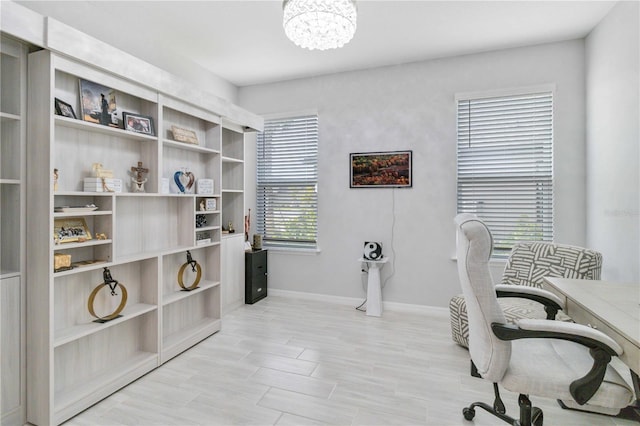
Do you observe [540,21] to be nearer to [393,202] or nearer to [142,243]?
[393,202]

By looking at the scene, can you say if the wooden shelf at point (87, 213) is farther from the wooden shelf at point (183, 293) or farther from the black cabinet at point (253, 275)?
the black cabinet at point (253, 275)

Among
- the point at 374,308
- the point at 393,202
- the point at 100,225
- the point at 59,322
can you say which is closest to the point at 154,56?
the point at 100,225

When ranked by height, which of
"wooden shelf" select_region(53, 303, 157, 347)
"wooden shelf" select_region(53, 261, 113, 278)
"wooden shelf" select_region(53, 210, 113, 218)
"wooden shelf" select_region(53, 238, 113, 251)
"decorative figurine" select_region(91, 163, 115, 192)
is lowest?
"wooden shelf" select_region(53, 303, 157, 347)

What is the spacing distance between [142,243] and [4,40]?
1534 millimetres

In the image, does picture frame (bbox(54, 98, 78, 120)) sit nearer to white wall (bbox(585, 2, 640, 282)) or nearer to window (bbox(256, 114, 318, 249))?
window (bbox(256, 114, 318, 249))

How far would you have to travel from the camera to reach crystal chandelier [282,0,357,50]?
6.59ft

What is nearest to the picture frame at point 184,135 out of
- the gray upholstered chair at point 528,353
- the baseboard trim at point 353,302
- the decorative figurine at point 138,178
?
the decorative figurine at point 138,178

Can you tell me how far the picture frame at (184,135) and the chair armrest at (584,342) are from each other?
2.82 m

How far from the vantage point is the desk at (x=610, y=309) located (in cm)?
129

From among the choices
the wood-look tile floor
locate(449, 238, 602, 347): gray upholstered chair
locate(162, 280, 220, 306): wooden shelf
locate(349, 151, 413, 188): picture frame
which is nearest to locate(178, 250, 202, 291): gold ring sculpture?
locate(162, 280, 220, 306): wooden shelf

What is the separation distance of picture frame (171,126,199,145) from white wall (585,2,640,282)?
3.59 metres

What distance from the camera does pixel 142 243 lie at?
2.75 meters

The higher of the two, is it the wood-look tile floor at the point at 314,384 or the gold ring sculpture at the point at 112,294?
the gold ring sculpture at the point at 112,294

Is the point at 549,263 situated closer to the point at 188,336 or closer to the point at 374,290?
the point at 374,290
